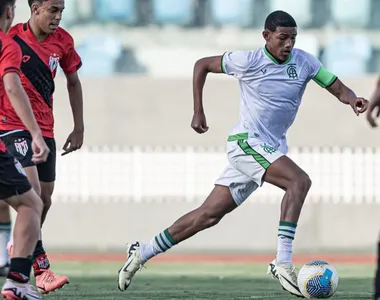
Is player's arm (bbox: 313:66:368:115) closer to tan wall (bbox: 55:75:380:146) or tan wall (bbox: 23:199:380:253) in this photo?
tan wall (bbox: 23:199:380:253)

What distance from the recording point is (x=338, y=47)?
19250mm

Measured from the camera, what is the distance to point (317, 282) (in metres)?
8.17

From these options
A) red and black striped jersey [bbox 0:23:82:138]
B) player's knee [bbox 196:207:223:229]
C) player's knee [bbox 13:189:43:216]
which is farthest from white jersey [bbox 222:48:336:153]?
player's knee [bbox 13:189:43:216]

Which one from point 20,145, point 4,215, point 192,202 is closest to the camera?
point 20,145

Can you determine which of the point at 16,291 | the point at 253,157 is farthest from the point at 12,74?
the point at 253,157

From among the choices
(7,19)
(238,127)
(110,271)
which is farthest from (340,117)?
(7,19)

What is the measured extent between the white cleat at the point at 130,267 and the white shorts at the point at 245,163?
0.88 meters

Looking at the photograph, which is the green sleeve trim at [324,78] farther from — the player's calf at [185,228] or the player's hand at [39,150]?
the player's hand at [39,150]

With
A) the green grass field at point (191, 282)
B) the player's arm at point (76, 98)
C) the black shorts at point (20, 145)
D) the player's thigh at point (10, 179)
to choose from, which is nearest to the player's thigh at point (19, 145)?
the black shorts at point (20, 145)

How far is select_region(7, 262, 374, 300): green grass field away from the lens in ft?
29.3

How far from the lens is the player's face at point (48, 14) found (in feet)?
29.2

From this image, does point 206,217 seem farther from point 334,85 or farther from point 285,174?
point 334,85

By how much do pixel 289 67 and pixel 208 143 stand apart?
8.25 m

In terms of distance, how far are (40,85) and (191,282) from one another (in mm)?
2804
